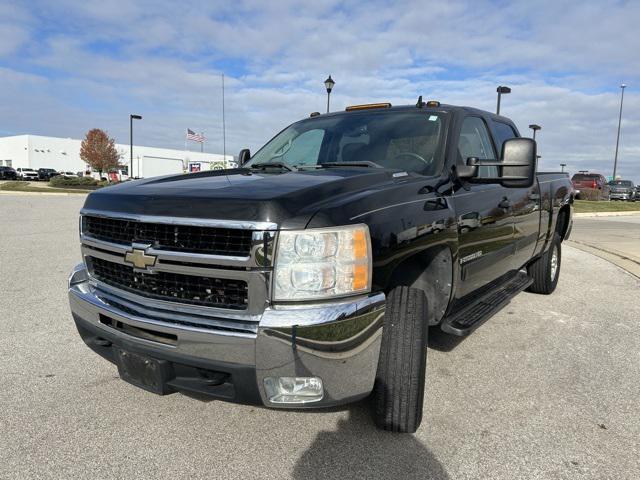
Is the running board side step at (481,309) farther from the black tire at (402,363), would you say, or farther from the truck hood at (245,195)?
the truck hood at (245,195)

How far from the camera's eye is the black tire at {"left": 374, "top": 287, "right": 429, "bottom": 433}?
2432 millimetres

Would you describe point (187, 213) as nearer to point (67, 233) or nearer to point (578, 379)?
point (578, 379)

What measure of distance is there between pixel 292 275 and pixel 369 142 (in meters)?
1.81

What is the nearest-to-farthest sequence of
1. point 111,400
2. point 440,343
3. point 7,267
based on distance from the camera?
point 111,400, point 440,343, point 7,267

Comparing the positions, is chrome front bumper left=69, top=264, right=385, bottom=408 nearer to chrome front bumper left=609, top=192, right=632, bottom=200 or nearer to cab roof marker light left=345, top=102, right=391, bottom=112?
cab roof marker light left=345, top=102, right=391, bottom=112

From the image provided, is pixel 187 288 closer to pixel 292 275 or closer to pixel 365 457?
pixel 292 275

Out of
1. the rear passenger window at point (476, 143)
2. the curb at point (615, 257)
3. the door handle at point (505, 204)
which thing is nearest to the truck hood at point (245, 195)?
the rear passenger window at point (476, 143)

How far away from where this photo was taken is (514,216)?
4.09m

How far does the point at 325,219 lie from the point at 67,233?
377 inches

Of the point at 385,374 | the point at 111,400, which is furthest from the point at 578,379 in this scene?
the point at 111,400

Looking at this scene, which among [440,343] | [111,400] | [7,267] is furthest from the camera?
[7,267]

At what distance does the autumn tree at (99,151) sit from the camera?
63281 millimetres

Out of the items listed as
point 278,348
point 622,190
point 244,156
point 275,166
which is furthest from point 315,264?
point 622,190

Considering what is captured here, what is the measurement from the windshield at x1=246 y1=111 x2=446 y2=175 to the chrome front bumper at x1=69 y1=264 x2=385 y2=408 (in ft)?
4.57
